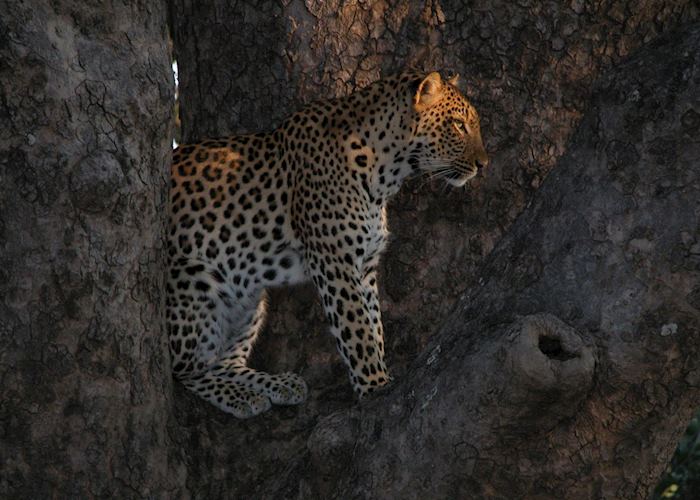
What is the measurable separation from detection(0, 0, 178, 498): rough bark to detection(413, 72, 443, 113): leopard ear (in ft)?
6.46

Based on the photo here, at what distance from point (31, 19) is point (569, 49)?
9.32 ft

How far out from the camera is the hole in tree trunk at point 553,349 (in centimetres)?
401

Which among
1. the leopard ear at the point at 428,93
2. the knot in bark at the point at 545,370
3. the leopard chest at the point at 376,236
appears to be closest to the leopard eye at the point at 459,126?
the leopard ear at the point at 428,93

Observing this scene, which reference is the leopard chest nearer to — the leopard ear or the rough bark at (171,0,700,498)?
the leopard ear

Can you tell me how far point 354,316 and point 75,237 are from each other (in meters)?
2.01

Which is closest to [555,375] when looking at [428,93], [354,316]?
[354,316]

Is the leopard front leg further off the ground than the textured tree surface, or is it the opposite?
the textured tree surface

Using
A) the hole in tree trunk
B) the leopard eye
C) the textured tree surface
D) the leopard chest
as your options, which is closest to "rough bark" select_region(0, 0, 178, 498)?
the textured tree surface

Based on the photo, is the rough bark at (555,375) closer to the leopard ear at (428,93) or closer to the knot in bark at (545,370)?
the knot in bark at (545,370)

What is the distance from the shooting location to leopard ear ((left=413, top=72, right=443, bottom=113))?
21.0 ft

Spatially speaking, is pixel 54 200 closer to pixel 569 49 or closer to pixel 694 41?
pixel 694 41

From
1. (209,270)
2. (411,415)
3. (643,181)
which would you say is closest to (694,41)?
(643,181)

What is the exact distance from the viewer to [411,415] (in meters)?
4.37

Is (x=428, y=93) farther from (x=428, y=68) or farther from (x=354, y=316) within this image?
(x=354, y=316)
